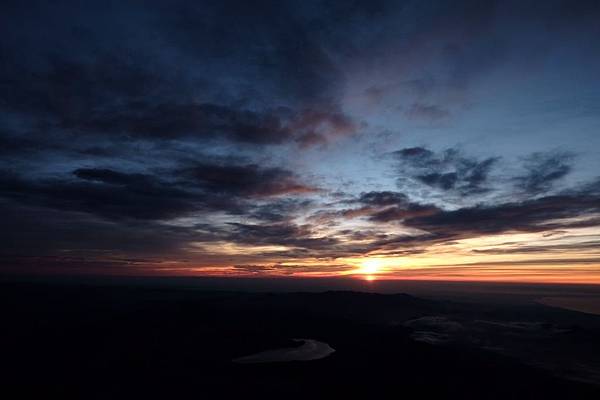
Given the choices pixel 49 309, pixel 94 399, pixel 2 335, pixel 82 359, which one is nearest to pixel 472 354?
pixel 94 399

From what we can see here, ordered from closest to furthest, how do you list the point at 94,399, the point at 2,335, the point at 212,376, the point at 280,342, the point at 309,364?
the point at 94,399 → the point at 212,376 → the point at 309,364 → the point at 280,342 → the point at 2,335

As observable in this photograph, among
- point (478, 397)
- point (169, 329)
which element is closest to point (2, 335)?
point (169, 329)

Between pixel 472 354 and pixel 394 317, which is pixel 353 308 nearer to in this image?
pixel 394 317

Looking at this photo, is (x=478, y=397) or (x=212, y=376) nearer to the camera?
(x=478, y=397)

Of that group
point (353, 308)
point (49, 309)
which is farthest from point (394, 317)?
point (49, 309)

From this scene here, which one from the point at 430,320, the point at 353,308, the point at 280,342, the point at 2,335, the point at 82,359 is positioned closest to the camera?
the point at 82,359

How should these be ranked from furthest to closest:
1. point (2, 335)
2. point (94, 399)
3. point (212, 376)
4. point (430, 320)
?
point (430, 320)
point (2, 335)
point (212, 376)
point (94, 399)

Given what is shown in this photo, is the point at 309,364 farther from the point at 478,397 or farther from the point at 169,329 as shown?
the point at 169,329

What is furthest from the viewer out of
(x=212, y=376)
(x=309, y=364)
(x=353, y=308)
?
(x=353, y=308)

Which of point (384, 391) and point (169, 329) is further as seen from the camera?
point (169, 329)
